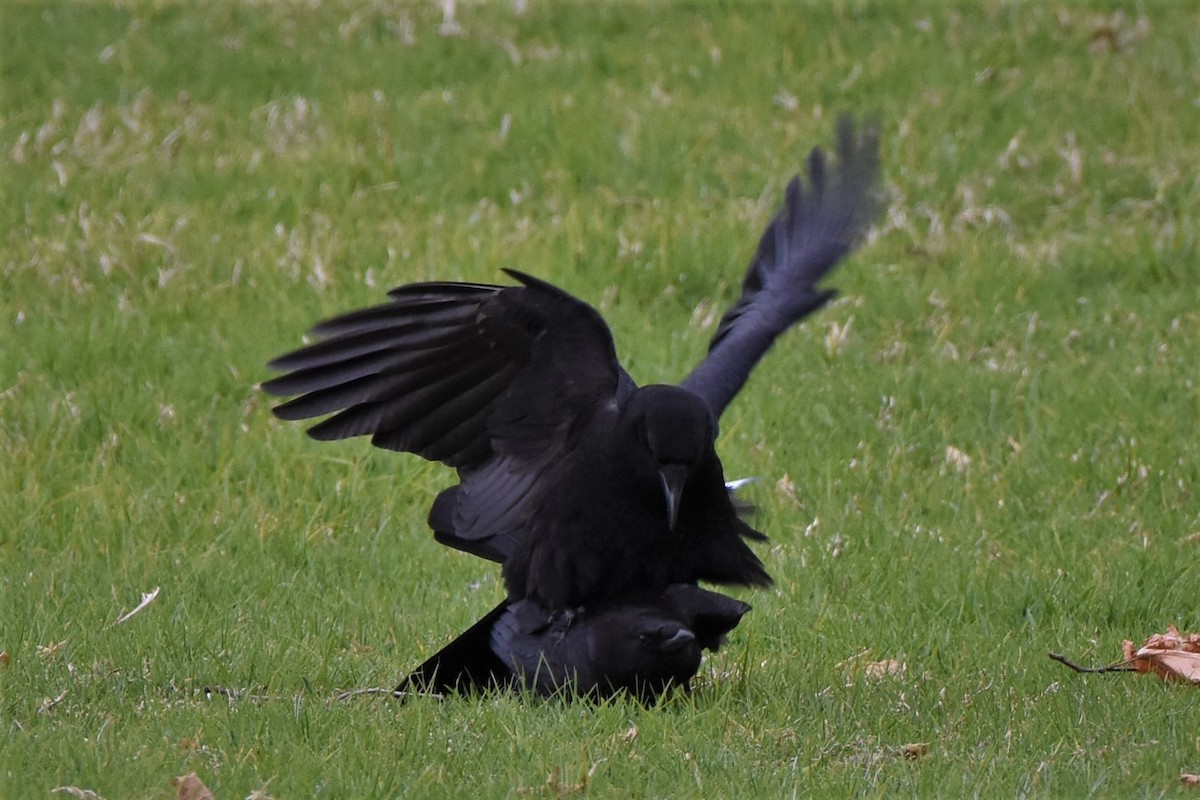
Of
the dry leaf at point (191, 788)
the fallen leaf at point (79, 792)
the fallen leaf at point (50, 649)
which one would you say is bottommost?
the fallen leaf at point (50, 649)

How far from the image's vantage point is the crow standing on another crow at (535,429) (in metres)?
4.70

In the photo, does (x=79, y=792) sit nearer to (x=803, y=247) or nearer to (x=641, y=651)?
(x=641, y=651)

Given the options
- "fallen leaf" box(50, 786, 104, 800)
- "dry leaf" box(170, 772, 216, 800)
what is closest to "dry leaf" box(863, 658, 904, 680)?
"dry leaf" box(170, 772, 216, 800)

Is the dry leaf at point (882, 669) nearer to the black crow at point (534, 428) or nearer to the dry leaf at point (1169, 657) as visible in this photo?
the black crow at point (534, 428)

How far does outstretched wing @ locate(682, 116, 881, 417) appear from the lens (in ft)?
18.2

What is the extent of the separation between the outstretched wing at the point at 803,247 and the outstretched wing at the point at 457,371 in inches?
29.0

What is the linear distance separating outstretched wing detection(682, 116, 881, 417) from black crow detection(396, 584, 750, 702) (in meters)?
0.94

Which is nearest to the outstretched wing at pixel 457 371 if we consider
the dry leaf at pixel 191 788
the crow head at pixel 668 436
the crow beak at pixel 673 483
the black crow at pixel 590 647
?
the crow head at pixel 668 436

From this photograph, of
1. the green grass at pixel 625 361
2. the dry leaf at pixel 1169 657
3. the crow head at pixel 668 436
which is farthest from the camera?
the dry leaf at pixel 1169 657

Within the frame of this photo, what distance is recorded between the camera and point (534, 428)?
4895mm

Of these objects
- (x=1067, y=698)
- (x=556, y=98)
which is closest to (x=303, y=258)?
(x=556, y=98)

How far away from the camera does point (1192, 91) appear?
10914mm

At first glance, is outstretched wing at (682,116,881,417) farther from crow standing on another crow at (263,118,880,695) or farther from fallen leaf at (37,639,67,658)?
fallen leaf at (37,639,67,658)

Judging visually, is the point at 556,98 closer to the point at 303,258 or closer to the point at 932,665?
the point at 303,258
